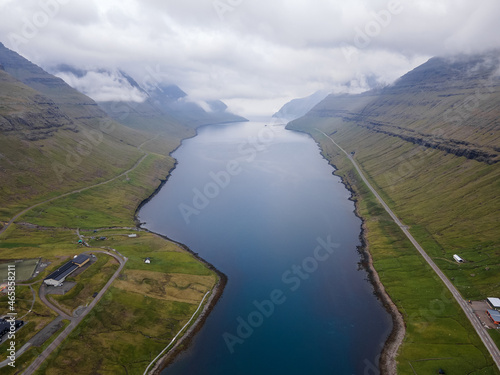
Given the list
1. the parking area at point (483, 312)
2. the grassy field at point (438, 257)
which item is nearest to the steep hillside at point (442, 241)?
the grassy field at point (438, 257)

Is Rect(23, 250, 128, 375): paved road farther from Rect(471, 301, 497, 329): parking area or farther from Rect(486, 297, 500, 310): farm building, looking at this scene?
Rect(486, 297, 500, 310): farm building

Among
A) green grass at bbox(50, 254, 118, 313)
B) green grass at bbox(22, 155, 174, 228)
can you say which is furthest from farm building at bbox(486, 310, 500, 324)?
green grass at bbox(22, 155, 174, 228)

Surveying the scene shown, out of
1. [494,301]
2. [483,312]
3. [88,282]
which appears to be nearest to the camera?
[483,312]

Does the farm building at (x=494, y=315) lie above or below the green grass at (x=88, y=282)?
above

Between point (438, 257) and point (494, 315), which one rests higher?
point (438, 257)

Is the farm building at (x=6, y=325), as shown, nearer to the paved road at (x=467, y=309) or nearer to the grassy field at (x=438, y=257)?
the grassy field at (x=438, y=257)

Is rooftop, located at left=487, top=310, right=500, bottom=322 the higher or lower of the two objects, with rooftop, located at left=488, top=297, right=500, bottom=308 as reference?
lower

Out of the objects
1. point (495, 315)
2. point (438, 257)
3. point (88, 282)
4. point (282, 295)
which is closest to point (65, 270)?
point (88, 282)

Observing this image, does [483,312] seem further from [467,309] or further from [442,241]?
[442,241]
